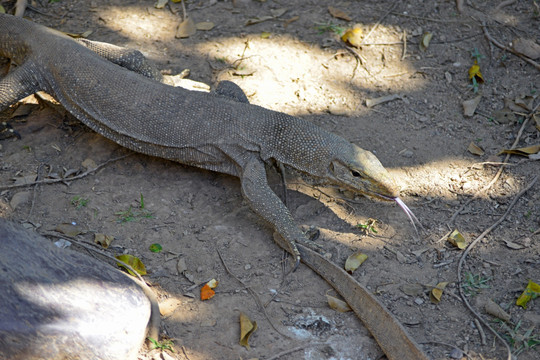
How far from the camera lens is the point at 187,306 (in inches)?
132

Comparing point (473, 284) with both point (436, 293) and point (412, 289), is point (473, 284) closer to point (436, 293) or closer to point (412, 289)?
point (436, 293)

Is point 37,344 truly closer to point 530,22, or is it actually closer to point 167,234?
point 167,234

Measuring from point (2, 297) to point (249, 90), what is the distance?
9.71 feet

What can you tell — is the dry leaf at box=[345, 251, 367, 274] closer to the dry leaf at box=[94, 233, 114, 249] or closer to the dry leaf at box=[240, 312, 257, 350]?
the dry leaf at box=[240, 312, 257, 350]

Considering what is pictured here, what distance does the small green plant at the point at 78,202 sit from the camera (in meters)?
3.92

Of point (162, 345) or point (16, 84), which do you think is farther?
point (16, 84)

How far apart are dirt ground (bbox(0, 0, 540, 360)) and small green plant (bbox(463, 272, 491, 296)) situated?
13 millimetres

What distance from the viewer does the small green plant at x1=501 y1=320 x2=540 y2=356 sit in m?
3.09

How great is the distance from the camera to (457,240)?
377 cm

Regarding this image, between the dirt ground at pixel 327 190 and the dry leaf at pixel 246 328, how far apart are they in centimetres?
5

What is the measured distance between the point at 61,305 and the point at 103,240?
1.01m

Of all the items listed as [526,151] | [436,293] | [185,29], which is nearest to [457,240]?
[436,293]

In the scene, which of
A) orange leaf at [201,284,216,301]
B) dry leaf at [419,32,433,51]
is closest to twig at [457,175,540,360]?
orange leaf at [201,284,216,301]

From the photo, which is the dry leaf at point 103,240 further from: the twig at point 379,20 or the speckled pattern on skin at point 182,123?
the twig at point 379,20
